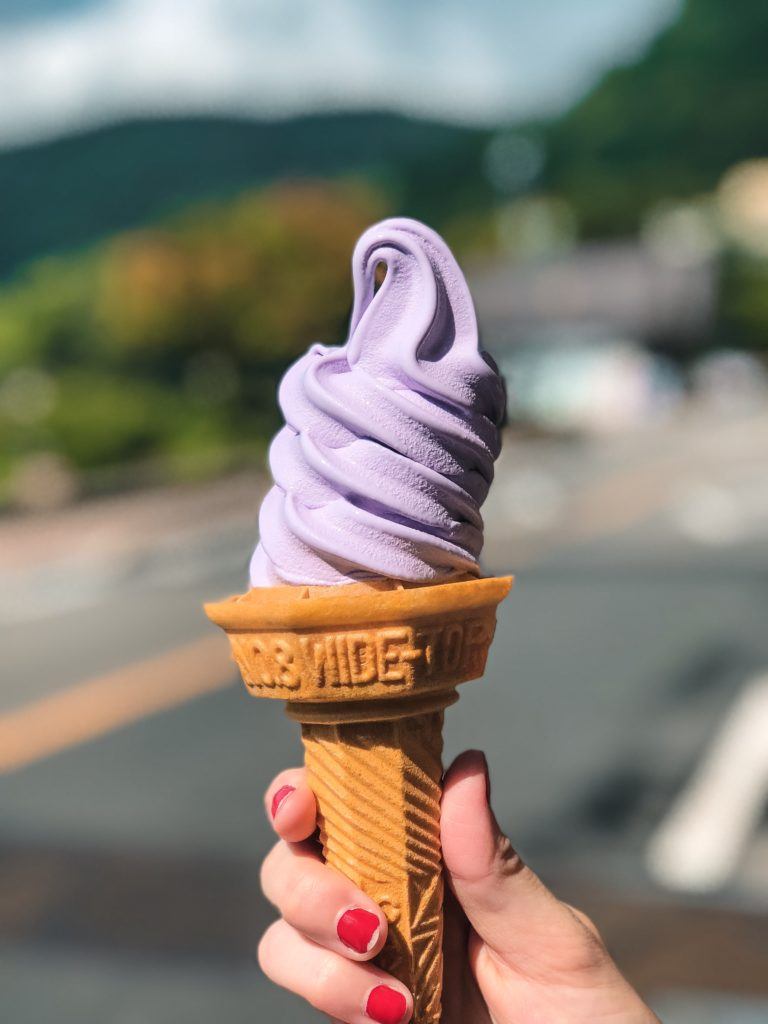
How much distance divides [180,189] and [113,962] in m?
48.9

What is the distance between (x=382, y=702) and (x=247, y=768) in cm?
503

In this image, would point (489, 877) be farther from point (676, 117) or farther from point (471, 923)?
point (676, 117)

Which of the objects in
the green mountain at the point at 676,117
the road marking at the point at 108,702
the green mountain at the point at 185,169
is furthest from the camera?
the green mountain at the point at 676,117

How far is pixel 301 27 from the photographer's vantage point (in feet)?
219

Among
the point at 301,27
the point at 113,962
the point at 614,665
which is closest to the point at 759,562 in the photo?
the point at 614,665

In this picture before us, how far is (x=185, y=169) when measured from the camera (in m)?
52.7

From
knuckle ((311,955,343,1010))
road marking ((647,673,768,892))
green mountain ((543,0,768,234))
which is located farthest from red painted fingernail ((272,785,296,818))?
green mountain ((543,0,768,234))

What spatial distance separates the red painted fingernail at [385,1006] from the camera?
5.79 feet

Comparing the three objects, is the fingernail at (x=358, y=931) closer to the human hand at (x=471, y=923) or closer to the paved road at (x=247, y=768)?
the human hand at (x=471, y=923)

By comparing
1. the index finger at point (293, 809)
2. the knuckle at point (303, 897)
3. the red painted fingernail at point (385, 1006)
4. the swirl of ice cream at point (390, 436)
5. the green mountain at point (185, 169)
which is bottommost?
the red painted fingernail at point (385, 1006)

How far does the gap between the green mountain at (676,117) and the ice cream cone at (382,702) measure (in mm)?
72100

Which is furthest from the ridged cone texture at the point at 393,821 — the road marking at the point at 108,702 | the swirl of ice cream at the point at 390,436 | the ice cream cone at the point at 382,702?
the road marking at the point at 108,702

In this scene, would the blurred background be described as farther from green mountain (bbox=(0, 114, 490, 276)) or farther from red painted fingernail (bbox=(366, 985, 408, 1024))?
red painted fingernail (bbox=(366, 985, 408, 1024))

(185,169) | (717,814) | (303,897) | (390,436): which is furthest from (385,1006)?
(185,169)
